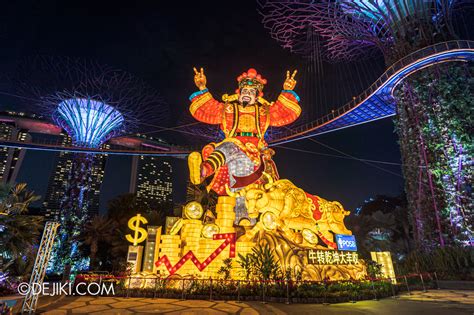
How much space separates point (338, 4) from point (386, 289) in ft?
60.3

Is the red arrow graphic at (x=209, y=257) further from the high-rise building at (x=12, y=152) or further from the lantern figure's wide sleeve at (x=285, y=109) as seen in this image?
the high-rise building at (x=12, y=152)

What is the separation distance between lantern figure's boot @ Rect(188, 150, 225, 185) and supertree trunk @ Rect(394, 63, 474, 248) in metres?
14.1

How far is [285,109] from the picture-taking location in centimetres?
1659

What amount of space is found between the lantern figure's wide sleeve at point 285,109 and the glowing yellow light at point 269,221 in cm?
601

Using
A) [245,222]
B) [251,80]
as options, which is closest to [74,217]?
[245,222]

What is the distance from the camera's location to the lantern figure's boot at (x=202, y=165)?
44.3 ft

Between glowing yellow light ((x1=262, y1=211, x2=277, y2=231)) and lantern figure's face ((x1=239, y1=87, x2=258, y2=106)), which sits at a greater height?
lantern figure's face ((x1=239, y1=87, x2=258, y2=106))

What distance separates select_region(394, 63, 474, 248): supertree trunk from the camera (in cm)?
1720

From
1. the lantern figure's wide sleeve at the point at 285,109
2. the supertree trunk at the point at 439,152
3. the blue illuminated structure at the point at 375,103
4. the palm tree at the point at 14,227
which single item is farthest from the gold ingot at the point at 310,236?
the blue illuminated structure at the point at 375,103

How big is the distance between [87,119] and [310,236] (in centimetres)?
2379

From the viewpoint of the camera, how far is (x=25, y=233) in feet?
34.2

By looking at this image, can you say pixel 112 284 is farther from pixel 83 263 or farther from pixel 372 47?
pixel 372 47

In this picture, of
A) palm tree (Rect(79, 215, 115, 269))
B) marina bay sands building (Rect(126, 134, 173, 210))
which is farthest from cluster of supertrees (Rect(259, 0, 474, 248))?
marina bay sands building (Rect(126, 134, 173, 210))

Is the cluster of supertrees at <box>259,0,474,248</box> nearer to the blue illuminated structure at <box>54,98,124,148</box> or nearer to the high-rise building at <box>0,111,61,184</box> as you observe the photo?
the blue illuminated structure at <box>54,98,124,148</box>
